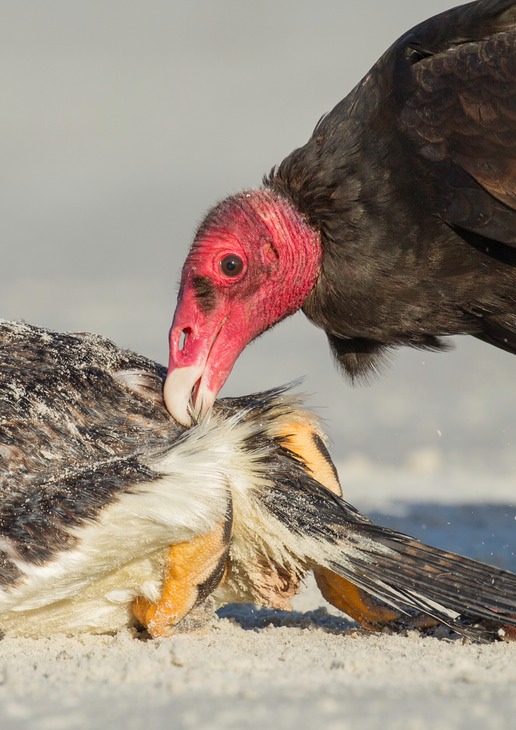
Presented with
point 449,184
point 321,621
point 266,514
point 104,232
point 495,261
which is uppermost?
point 104,232

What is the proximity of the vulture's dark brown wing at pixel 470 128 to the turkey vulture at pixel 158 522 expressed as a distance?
1.15 m

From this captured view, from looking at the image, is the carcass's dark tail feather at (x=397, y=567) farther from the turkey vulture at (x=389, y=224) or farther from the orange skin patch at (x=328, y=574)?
the turkey vulture at (x=389, y=224)

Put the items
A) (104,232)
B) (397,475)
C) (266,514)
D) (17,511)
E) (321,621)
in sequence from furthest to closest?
(104,232) < (397,475) < (321,621) < (266,514) < (17,511)

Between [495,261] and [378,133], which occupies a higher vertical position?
[378,133]

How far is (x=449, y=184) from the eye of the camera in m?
4.71

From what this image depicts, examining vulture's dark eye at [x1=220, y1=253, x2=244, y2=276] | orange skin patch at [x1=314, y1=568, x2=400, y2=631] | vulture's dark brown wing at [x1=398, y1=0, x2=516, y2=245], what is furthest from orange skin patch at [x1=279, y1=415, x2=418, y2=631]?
vulture's dark brown wing at [x1=398, y1=0, x2=516, y2=245]

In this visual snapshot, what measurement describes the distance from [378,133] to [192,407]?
1.36m

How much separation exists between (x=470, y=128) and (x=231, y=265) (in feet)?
3.60

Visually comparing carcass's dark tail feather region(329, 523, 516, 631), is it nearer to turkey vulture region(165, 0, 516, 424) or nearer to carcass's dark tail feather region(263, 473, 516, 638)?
carcass's dark tail feather region(263, 473, 516, 638)

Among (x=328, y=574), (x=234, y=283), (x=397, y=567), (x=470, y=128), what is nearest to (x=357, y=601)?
(x=328, y=574)

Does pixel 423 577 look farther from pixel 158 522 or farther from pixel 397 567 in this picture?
pixel 158 522

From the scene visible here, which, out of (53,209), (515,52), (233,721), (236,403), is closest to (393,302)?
(236,403)

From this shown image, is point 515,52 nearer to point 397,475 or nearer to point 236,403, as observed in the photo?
point 236,403

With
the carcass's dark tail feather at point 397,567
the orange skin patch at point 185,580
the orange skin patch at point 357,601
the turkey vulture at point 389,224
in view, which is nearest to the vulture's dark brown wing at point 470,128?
the turkey vulture at point 389,224
